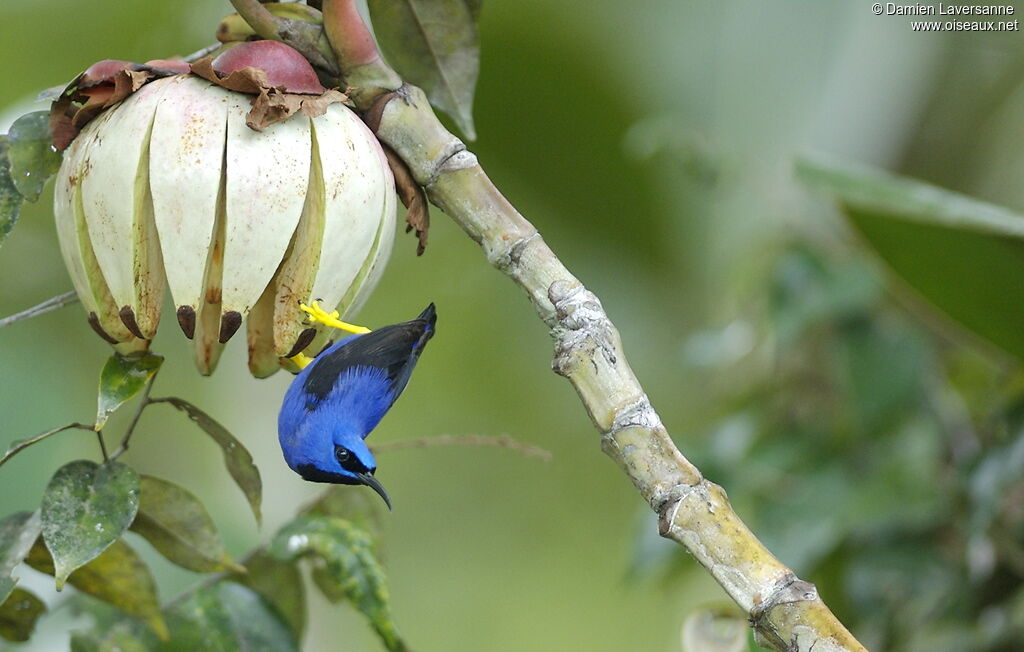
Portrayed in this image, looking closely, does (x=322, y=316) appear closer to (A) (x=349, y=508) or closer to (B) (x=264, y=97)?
(B) (x=264, y=97)

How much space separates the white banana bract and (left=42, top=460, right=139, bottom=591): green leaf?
0.32 feet

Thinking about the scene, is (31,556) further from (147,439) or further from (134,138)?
(147,439)

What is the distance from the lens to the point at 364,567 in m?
0.71

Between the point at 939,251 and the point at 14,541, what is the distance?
0.83m

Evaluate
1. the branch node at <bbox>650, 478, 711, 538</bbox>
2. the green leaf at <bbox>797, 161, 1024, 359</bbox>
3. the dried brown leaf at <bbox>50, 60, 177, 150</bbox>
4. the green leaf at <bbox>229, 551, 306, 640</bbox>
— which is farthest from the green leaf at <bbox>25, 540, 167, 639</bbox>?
the green leaf at <bbox>797, 161, 1024, 359</bbox>

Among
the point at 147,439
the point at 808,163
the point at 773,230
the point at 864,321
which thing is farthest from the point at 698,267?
the point at 147,439

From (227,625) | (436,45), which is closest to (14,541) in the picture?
(227,625)

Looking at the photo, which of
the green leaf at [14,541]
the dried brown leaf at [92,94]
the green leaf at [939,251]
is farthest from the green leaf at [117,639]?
the green leaf at [939,251]

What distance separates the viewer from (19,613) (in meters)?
0.70

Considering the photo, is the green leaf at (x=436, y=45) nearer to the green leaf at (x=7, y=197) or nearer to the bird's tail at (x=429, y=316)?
the bird's tail at (x=429, y=316)

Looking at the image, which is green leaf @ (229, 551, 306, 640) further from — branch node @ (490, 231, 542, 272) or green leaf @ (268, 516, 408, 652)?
branch node @ (490, 231, 542, 272)

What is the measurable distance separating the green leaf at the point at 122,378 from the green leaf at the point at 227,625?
244 millimetres

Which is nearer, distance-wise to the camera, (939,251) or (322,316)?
(322,316)

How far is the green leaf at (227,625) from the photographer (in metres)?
0.75
